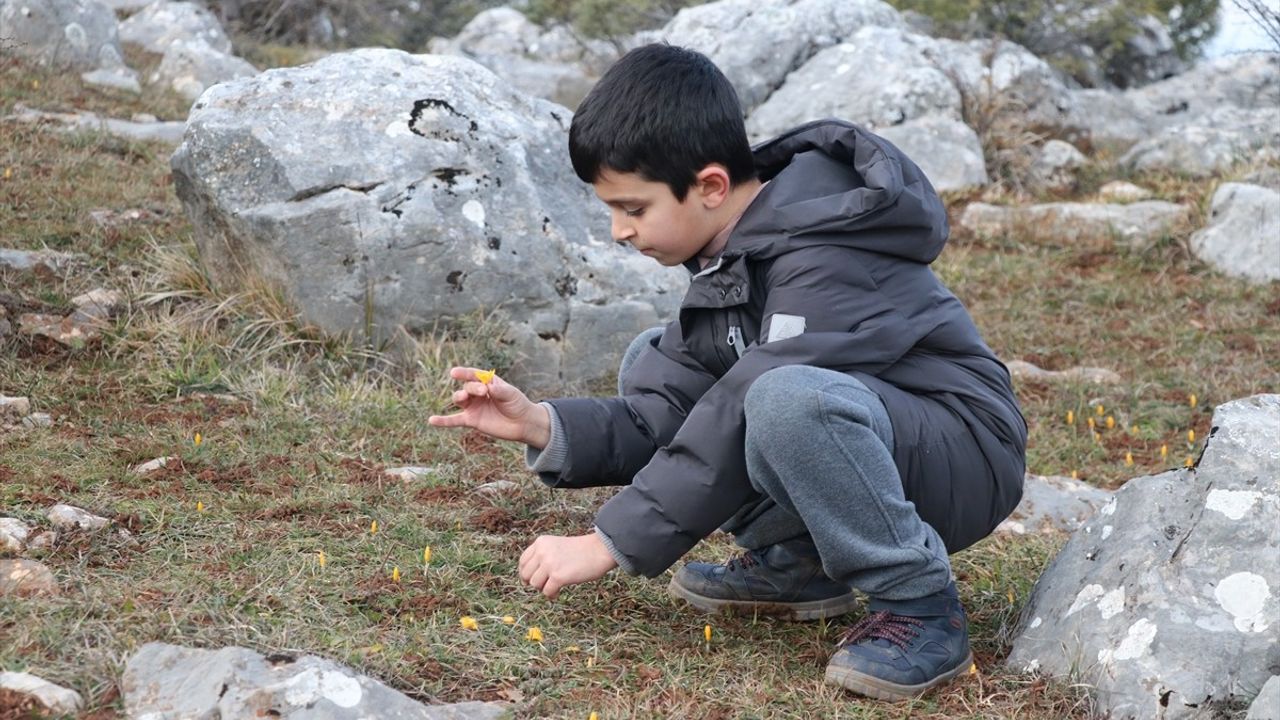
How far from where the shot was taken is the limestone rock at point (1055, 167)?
8.91 meters

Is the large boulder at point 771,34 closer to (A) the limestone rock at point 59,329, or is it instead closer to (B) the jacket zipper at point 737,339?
(A) the limestone rock at point 59,329

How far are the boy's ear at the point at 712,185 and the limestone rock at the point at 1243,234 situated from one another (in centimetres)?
517

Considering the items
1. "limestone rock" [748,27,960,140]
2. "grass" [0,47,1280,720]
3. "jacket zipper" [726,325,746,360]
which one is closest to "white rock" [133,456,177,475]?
"grass" [0,47,1280,720]

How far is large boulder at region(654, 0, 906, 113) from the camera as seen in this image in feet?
31.8

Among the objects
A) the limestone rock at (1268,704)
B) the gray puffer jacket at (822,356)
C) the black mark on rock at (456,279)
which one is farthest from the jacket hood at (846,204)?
the black mark on rock at (456,279)

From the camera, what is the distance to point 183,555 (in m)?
3.09

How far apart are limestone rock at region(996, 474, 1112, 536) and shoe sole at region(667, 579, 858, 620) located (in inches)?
40.8

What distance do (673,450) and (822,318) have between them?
1.36 ft

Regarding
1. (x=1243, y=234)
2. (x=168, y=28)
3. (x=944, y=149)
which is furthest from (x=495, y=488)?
(x=168, y=28)

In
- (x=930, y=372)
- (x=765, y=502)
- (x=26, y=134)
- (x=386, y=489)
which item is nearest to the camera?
(x=930, y=372)

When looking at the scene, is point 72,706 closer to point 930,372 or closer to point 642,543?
point 642,543

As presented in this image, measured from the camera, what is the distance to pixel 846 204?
2740 millimetres

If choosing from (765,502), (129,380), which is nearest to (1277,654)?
(765,502)

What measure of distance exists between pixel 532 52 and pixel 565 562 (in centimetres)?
1321
